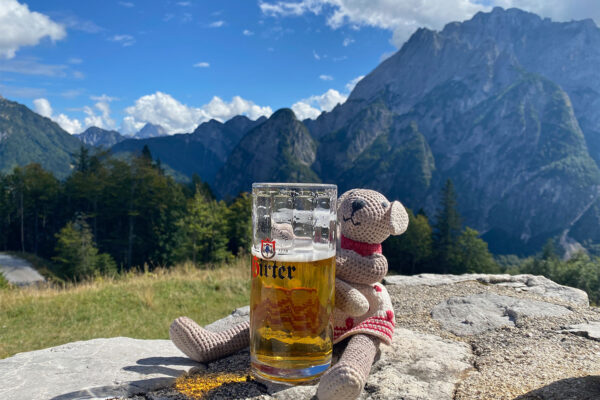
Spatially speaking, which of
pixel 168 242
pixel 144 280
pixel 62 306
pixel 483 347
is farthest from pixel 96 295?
pixel 168 242

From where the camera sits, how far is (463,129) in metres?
186

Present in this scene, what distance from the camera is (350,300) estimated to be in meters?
2.51

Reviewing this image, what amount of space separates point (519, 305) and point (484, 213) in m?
170

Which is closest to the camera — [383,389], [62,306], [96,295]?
[383,389]

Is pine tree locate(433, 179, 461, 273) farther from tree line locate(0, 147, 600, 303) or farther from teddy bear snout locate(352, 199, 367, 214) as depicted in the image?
teddy bear snout locate(352, 199, 367, 214)

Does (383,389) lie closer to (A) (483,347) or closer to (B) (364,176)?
(A) (483,347)

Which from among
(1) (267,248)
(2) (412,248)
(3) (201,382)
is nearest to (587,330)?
(1) (267,248)

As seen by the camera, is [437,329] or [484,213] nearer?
[437,329]

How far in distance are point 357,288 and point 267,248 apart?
886 millimetres

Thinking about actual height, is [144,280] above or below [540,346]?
below

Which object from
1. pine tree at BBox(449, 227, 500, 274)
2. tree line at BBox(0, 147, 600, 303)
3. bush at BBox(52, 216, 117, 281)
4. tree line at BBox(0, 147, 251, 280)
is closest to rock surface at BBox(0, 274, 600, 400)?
tree line at BBox(0, 147, 600, 303)

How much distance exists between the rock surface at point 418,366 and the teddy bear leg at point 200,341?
0.23 feet

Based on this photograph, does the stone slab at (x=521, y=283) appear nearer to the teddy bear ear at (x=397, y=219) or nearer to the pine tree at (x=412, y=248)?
the teddy bear ear at (x=397, y=219)

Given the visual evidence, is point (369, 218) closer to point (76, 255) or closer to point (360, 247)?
point (360, 247)
